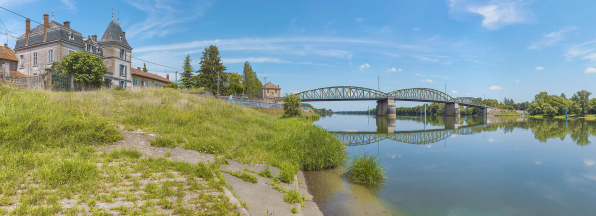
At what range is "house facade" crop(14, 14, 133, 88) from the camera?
34125 millimetres

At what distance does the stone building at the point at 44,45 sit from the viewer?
33875 mm

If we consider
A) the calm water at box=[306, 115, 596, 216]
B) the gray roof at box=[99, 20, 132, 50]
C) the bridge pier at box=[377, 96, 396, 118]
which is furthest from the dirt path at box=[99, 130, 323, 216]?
the bridge pier at box=[377, 96, 396, 118]

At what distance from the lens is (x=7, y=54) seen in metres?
35.8

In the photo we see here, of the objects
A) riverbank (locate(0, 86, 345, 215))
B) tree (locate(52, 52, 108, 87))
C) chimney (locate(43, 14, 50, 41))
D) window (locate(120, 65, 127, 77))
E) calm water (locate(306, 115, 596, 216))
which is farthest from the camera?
window (locate(120, 65, 127, 77))

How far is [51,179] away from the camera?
212 inches

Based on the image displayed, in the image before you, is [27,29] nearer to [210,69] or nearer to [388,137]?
[210,69]

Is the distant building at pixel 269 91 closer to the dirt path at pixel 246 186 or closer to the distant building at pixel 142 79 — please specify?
the distant building at pixel 142 79

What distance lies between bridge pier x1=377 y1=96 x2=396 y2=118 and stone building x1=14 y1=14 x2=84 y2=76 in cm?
9153

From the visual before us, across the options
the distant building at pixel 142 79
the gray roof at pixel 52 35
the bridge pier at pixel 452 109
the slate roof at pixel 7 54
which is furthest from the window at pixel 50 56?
the bridge pier at pixel 452 109

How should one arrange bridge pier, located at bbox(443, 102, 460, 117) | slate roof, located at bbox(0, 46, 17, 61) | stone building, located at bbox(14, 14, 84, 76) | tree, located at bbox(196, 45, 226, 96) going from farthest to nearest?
bridge pier, located at bbox(443, 102, 460, 117), tree, located at bbox(196, 45, 226, 96), slate roof, located at bbox(0, 46, 17, 61), stone building, located at bbox(14, 14, 84, 76)

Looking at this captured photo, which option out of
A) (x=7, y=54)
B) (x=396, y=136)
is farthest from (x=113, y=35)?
(x=396, y=136)

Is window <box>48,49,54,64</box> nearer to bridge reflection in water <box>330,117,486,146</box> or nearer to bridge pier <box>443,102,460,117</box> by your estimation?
bridge reflection in water <box>330,117,486,146</box>

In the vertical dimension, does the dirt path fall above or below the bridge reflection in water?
above

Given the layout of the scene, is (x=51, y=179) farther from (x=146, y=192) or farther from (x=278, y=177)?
(x=278, y=177)
